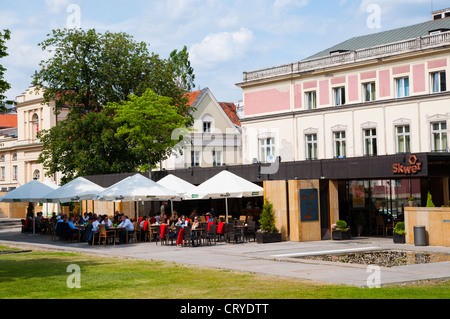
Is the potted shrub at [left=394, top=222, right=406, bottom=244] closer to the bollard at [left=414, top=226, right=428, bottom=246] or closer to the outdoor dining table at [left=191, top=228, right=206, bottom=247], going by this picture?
the bollard at [left=414, top=226, right=428, bottom=246]

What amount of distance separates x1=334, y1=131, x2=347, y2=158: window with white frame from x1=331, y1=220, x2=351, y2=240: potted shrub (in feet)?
74.7

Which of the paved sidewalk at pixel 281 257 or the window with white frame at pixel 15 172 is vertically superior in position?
the window with white frame at pixel 15 172

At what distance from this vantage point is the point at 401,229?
2695cm

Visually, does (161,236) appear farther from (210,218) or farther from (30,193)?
(30,193)

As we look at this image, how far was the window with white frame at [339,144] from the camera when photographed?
51.3m

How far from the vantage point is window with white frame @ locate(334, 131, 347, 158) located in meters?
51.3

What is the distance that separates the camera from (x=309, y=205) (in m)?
28.8

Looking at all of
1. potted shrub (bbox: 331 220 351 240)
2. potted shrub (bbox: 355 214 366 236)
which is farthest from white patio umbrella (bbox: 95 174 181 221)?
potted shrub (bbox: 355 214 366 236)

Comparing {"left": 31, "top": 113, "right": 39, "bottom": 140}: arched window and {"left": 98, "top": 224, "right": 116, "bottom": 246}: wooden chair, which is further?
{"left": 31, "top": 113, "right": 39, "bottom": 140}: arched window

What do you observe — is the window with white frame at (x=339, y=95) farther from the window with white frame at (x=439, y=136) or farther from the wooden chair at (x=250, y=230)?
the wooden chair at (x=250, y=230)

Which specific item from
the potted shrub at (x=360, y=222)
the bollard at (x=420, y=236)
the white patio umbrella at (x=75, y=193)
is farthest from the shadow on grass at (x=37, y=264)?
the potted shrub at (x=360, y=222)

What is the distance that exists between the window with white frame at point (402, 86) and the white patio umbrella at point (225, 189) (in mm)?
22026

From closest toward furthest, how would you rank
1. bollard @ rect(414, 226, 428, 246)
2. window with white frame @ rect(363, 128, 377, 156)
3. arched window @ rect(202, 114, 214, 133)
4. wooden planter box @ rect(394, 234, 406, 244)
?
1. bollard @ rect(414, 226, 428, 246)
2. wooden planter box @ rect(394, 234, 406, 244)
3. window with white frame @ rect(363, 128, 377, 156)
4. arched window @ rect(202, 114, 214, 133)
